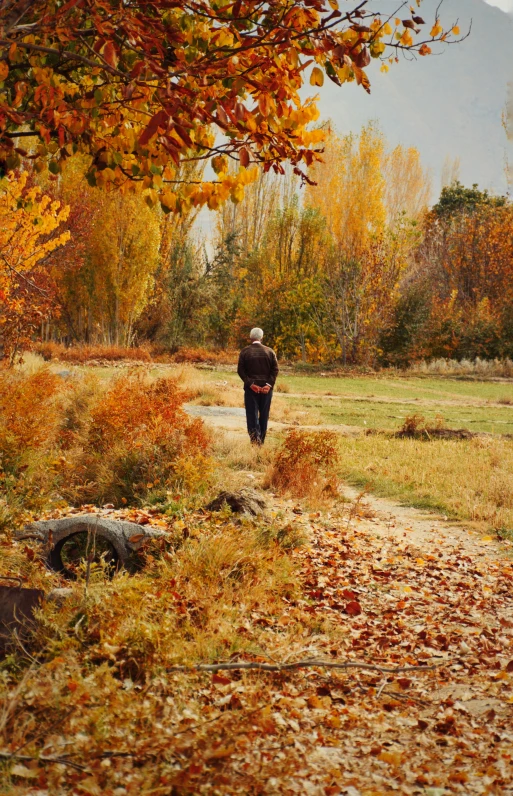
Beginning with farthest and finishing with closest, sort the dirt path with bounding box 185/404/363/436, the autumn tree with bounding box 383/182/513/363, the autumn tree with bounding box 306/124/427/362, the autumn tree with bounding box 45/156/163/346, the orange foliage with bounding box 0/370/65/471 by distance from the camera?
the autumn tree with bounding box 383/182/513/363 < the autumn tree with bounding box 306/124/427/362 < the autumn tree with bounding box 45/156/163/346 < the dirt path with bounding box 185/404/363/436 < the orange foliage with bounding box 0/370/65/471

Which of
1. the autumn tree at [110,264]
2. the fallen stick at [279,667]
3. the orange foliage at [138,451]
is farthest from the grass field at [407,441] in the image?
the autumn tree at [110,264]

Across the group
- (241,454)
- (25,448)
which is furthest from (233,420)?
(25,448)

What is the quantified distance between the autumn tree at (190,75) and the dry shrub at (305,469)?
4.62m

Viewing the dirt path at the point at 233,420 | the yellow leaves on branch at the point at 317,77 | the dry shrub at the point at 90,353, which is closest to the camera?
the yellow leaves on branch at the point at 317,77

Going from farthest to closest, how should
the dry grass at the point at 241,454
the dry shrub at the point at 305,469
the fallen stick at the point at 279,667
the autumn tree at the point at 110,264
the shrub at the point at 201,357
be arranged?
1. the shrub at the point at 201,357
2. the autumn tree at the point at 110,264
3. the dry grass at the point at 241,454
4. the dry shrub at the point at 305,469
5. the fallen stick at the point at 279,667

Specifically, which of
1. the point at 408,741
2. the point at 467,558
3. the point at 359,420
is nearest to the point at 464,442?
the point at 359,420

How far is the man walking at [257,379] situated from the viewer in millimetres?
11273

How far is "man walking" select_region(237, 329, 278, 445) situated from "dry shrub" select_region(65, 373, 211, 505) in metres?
1.46

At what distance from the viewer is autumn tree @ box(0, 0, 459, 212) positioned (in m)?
3.92

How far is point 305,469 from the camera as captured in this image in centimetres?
934

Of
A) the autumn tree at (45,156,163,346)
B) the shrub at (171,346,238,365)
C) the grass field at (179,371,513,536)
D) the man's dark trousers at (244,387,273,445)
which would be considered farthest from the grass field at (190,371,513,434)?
the autumn tree at (45,156,163,346)

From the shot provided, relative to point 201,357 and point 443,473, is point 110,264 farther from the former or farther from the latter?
point 443,473

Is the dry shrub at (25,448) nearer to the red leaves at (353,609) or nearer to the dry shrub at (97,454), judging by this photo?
the dry shrub at (97,454)

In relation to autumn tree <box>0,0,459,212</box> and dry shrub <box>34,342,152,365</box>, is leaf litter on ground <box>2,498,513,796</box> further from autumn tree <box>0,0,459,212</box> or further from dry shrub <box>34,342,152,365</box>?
dry shrub <box>34,342,152,365</box>
